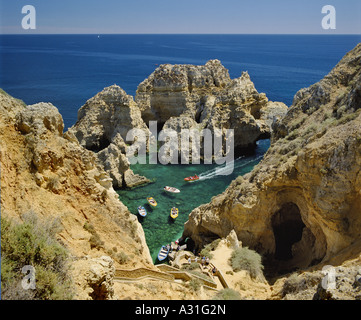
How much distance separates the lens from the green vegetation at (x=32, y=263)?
6.53 m

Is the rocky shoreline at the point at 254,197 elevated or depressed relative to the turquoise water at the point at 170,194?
elevated

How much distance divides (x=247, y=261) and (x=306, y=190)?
17.2 ft

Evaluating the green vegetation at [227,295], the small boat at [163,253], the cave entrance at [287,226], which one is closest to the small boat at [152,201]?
the small boat at [163,253]

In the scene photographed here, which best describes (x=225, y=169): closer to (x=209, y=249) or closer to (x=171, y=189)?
(x=171, y=189)

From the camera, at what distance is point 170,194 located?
33.0 metres

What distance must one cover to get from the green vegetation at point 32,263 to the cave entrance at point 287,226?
16423mm

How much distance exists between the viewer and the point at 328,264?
14.2 metres

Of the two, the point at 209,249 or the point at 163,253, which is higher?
the point at 209,249

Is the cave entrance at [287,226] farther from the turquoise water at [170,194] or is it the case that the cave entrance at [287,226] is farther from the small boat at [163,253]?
the turquoise water at [170,194]

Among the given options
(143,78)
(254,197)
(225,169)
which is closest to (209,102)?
(225,169)

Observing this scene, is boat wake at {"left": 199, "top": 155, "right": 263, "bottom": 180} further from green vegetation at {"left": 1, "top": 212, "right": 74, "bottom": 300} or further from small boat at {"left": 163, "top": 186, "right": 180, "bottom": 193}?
green vegetation at {"left": 1, "top": 212, "right": 74, "bottom": 300}

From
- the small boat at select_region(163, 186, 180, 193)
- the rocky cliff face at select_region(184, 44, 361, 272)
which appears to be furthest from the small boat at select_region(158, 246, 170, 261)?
the small boat at select_region(163, 186, 180, 193)

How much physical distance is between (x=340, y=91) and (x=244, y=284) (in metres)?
15.2
